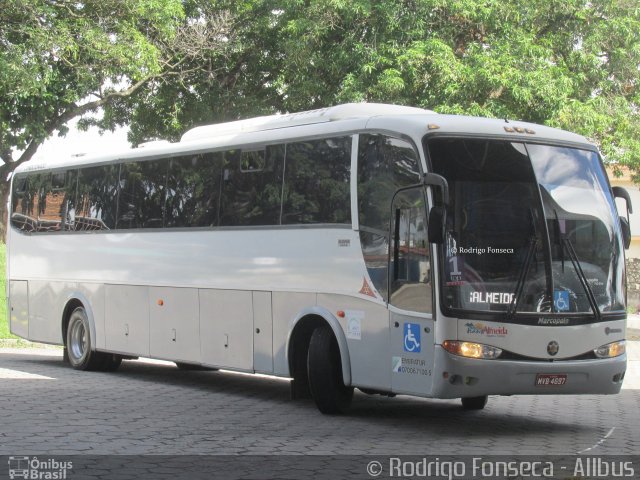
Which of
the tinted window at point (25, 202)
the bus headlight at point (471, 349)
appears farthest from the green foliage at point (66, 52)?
the bus headlight at point (471, 349)

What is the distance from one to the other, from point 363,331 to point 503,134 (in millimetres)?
2528

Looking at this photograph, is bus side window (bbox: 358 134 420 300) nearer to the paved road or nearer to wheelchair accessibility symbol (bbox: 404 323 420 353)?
wheelchair accessibility symbol (bbox: 404 323 420 353)

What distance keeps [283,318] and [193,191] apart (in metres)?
2.81

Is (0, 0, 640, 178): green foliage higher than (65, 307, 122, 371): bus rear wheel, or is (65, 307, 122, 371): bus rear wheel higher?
(0, 0, 640, 178): green foliage

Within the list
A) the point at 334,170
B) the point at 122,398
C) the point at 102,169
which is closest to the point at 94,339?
the point at 102,169

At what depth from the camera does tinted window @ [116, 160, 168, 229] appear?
16.5 meters

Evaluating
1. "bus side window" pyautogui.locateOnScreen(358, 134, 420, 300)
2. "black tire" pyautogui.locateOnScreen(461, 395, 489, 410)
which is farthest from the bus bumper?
"black tire" pyautogui.locateOnScreen(461, 395, 489, 410)

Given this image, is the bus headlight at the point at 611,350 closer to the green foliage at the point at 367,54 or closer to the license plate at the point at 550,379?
the license plate at the point at 550,379

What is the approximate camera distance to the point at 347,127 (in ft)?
42.4

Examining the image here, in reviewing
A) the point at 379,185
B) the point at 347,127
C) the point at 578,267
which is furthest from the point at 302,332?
the point at 578,267

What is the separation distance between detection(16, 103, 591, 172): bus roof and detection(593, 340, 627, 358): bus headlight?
221 centimetres

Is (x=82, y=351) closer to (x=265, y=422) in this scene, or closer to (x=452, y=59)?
(x=265, y=422)

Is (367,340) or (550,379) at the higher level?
(367,340)

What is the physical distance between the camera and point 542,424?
12.5m
